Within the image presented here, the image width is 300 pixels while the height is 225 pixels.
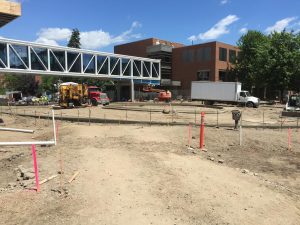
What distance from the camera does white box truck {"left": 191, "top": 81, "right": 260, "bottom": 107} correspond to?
49.9 metres

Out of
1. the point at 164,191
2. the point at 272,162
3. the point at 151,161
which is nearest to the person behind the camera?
the point at 164,191

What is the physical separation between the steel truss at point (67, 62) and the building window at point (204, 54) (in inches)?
405

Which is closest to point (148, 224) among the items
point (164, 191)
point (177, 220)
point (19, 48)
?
point (177, 220)

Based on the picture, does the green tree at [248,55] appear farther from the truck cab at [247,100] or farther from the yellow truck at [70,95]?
the yellow truck at [70,95]

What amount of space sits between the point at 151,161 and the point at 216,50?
68.9 m

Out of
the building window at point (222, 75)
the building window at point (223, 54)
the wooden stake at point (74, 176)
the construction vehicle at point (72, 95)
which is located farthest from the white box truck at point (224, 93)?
the wooden stake at point (74, 176)

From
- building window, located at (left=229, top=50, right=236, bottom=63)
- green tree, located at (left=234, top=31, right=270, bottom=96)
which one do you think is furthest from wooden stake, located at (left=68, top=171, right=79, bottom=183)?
building window, located at (left=229, top=50, right=236, bottom=63)

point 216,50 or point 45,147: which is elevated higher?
point 216,50

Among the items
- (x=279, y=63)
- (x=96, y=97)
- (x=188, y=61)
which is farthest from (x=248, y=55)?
(x=96, y=97)

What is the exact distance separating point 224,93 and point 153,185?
43.9 meters

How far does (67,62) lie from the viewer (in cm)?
6234

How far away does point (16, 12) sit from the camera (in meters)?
14.7

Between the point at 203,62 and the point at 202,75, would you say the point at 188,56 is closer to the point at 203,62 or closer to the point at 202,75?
the point at 203,62

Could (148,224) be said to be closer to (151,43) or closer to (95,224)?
(95,224)
